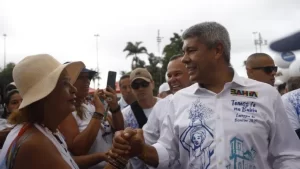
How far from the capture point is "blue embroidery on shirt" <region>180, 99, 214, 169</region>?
257cm

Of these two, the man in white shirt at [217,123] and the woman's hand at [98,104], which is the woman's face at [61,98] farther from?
the woman's hand at [98,104]

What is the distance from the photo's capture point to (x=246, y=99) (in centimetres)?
271

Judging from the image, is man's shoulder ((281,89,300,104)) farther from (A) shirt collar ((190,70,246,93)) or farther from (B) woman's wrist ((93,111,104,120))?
(B) woman's wrist ((93,111,104,120))

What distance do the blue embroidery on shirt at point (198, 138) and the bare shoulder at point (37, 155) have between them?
37.4 inches

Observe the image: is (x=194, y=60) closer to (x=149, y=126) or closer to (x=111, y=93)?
(x=149, y=126)

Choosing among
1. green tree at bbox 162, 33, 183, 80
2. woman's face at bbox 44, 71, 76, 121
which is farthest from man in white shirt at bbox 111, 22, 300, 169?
green tree at bbox 162, 33, 183, 80

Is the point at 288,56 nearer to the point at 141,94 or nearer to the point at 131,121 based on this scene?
the point at 141,94

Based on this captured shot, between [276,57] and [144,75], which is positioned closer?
[144,75]

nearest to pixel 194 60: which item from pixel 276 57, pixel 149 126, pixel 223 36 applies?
pixel 223 36

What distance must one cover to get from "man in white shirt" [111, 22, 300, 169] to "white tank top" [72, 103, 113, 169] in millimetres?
1115

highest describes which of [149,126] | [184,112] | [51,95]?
[51,95]

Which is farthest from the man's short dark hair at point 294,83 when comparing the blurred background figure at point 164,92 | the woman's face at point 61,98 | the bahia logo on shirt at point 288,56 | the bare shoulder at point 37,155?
the bahia logo on shirt at point 288,56

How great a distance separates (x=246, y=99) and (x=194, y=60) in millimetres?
493

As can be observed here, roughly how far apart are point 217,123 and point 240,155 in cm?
28
